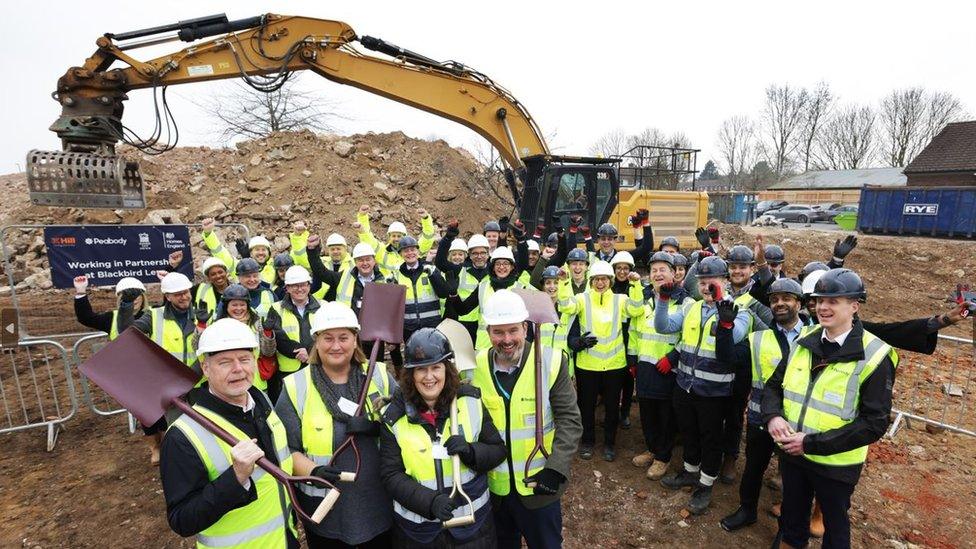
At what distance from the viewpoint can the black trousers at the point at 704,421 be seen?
3.93 metres

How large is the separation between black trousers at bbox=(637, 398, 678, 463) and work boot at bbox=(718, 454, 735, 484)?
50 centimetres

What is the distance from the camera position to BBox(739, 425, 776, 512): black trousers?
3666 mm

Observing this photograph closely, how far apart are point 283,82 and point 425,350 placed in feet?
21.5

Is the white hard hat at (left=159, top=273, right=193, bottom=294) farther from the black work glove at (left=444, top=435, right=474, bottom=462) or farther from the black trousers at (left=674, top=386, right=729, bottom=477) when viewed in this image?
the black trousers at (left=674, top=386, right=729, bottom=477)

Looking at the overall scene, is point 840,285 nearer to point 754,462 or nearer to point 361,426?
point 754,462

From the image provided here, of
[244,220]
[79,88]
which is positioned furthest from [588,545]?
[244,220]

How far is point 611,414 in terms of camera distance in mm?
4828

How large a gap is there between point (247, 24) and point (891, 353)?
8.26m

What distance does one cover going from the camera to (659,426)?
4773 millimetres

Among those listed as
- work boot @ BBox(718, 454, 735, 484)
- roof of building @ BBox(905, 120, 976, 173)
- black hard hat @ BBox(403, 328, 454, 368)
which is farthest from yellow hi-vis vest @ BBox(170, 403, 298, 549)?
roof of building @ BBox(905, 120, 976, 173)

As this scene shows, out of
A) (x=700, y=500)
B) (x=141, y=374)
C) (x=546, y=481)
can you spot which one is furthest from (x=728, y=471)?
(x=141, y=374)

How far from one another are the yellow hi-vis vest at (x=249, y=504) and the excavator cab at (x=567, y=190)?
7277 millimetres

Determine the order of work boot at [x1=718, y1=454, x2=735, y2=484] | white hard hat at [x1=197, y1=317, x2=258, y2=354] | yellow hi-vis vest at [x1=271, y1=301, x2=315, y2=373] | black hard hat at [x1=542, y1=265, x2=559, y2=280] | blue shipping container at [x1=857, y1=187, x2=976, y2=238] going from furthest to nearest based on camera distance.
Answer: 1. blue shipping container at [x1=857, y1=187, x2=976, y2=238]
2. black hard hat at [x1=542, y1=265, x2=559, y2=280]
3. work boot at [x1=718, y1=454, x2=735, y2=484]
4. yellow hi-vis vest at [x1=271, y1=301, x2=315, y2=373]
5. white hard hat at [x1=197, y1=317, x2=258, y2=354]

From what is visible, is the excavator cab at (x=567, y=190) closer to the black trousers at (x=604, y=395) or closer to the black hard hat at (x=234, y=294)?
the black trousers at (x=604, y=395)
